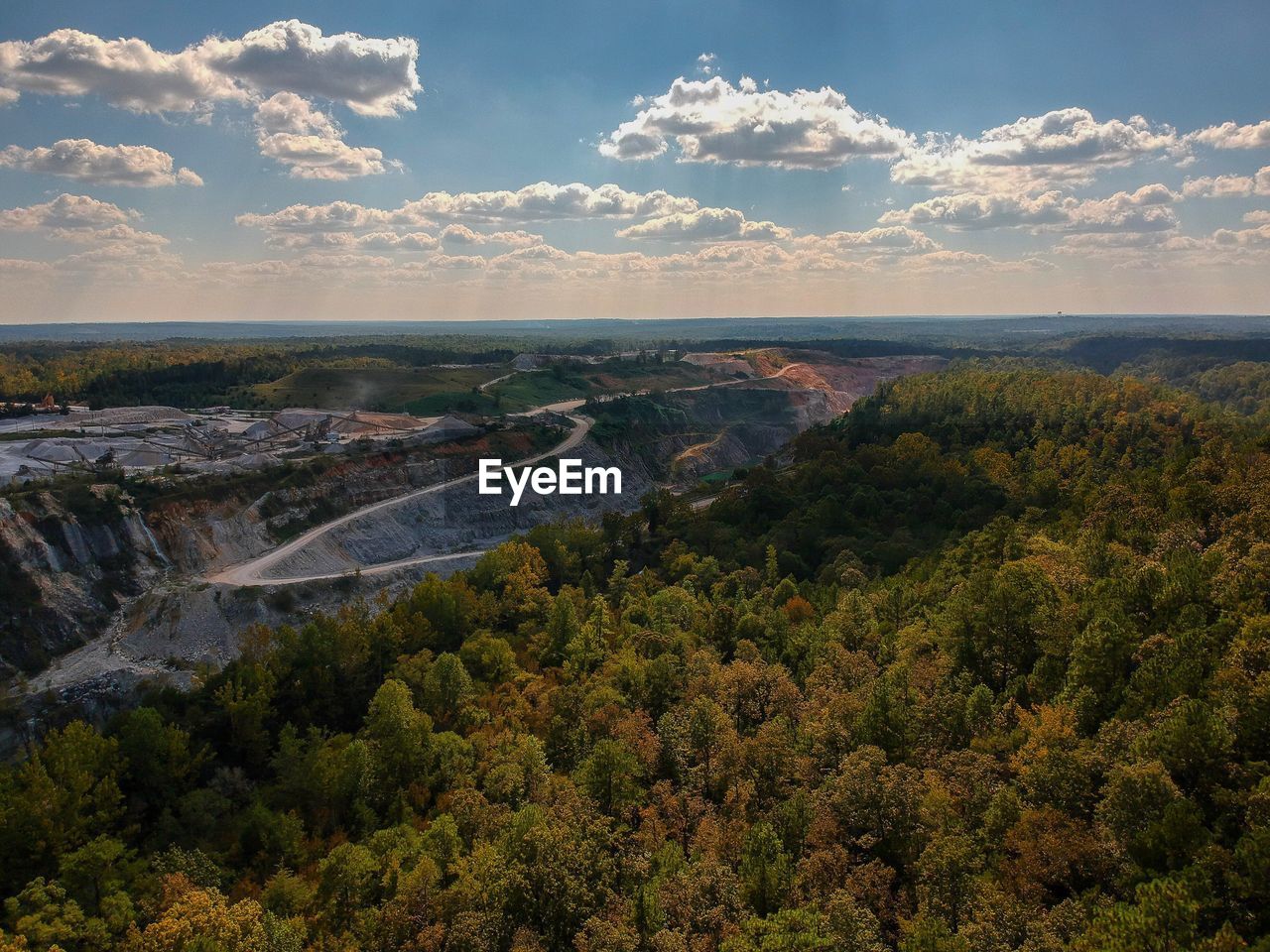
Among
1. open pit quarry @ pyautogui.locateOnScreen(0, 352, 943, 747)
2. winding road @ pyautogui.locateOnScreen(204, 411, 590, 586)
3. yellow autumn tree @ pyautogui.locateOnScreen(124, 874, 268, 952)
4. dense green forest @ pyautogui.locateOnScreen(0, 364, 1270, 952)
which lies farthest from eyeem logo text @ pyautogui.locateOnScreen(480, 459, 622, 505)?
yellow autumn tree @ pyautogui.locateOnScreen(124, 874, 268, 952)

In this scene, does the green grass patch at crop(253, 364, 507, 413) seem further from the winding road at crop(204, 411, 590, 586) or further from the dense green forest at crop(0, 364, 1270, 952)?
the dense green forest at crop(0, 364, 1270, 952)

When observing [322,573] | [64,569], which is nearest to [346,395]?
[322,573]

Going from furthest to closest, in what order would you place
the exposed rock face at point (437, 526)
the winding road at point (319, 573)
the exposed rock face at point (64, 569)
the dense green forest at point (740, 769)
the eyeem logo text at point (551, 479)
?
the eyeem logo text at point (551, 479)
the exposed rock face at point (437, 526)
the winding road at point (319, 573)
the exposed rock face at point (64, 569)
the dense green forest at point (740, 769)

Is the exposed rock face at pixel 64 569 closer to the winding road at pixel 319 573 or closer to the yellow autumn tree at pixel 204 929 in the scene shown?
the winding road at pixel 319 573

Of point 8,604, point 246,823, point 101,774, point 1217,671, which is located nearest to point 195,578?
point 8,604

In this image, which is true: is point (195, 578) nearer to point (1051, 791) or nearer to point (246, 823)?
point (246, 823)

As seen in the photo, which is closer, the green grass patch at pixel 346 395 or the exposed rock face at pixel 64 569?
the exposed rock face at pixel 64 569

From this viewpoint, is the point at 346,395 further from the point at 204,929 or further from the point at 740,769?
the point at 740,769

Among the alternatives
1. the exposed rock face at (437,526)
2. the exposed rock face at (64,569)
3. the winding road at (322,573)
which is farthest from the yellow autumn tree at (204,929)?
the exposed rock face at (437,526)
